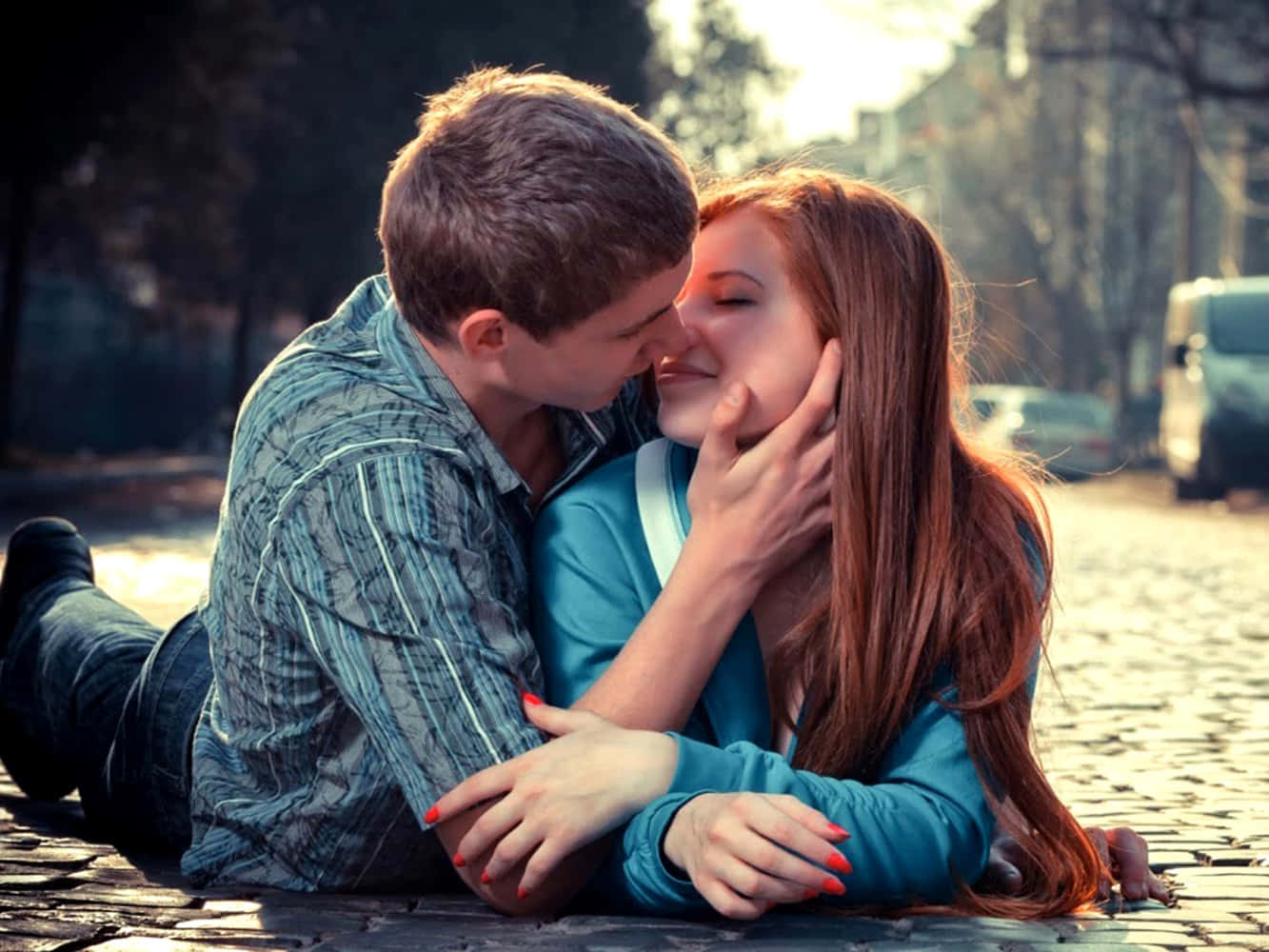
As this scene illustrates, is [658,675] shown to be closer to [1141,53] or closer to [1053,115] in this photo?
[1141,53]

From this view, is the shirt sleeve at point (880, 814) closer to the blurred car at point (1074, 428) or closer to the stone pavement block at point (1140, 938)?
the stone pavement block at point (1140, 938)

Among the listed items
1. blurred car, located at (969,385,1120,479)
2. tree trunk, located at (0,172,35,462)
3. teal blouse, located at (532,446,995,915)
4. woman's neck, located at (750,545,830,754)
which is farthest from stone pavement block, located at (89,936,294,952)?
blurred car, located at (969,385,1120,479)

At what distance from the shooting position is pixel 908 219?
3992mm

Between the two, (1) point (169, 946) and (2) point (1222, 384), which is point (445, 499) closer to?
(1) point (169, 946)

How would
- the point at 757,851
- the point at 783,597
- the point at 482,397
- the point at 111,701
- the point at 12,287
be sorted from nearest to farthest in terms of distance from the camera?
the point at 757,851
the point at 482,397
the point at 783,597
the point at 111,701
the point at 12,287

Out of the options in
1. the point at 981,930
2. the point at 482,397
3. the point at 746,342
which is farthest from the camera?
the point at 746,342

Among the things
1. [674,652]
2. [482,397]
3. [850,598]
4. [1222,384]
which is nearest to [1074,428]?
[1222,384]

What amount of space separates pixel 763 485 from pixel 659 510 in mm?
295

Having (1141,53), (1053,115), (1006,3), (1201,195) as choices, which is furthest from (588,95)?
(1201,195)

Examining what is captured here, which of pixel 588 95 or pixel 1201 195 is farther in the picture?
pixel 1201 195

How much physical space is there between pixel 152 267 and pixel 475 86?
35642mm

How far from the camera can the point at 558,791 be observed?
339cm

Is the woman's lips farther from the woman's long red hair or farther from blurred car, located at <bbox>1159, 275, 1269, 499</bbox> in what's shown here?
blurred car, located at <bbox>1159, 275, 1269, 499</bbox>

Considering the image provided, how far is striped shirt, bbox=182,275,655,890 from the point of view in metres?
3.43
